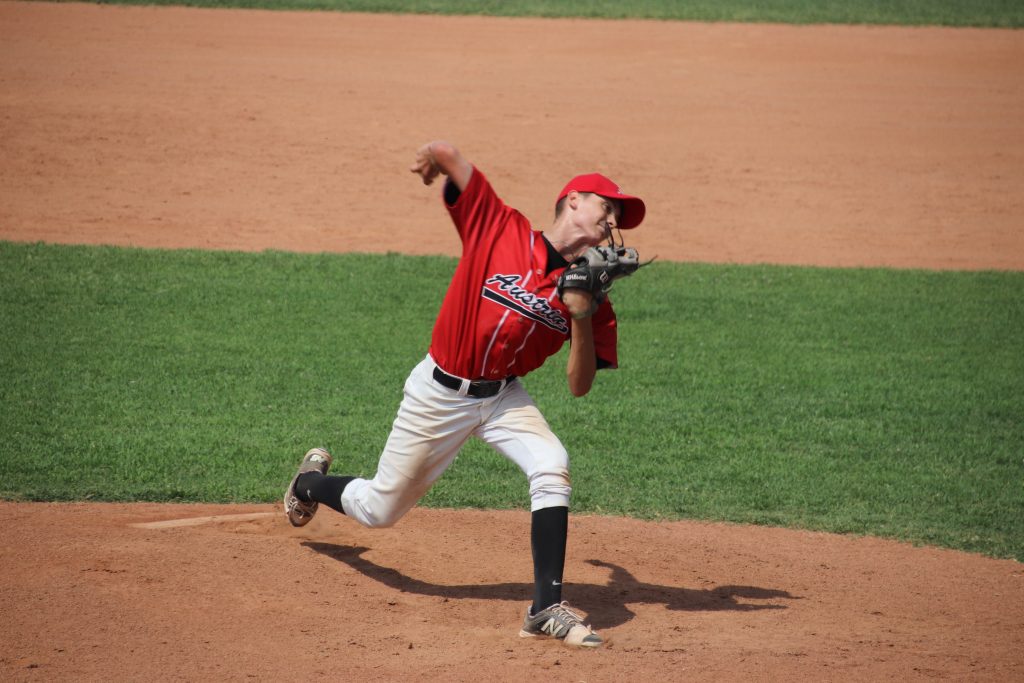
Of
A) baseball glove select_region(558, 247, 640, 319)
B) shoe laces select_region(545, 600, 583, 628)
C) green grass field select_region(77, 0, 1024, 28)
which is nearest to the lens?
baseball glove select_region(558, 247, 640, 319)

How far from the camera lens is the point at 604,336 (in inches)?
192

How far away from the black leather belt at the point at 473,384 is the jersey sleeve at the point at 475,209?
548mm

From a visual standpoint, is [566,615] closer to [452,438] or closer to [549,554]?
[549,554]

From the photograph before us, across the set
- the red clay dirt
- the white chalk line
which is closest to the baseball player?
the red clay dirt

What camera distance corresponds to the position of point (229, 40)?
1833 centimetres

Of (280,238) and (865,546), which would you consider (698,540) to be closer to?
(865,546)

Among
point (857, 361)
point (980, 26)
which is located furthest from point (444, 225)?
point (980, 26)

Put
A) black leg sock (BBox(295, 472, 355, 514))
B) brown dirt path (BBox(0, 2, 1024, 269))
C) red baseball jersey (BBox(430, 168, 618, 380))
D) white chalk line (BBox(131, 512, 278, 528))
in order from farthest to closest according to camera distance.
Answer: brown dirt path (BBox(0, 2, 1024, 269)), white chalk line (BBox(131, 512, 278, 528)), black leg sock (BBox(295, 472, 355, 514)), red baseball jersey (BBox(430, 168, 618, 380))

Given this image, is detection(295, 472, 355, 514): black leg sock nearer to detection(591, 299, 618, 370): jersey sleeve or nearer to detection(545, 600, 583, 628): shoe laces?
detection(545, 600, 583, 628): shoe laces

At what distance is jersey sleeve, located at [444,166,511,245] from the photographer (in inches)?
188

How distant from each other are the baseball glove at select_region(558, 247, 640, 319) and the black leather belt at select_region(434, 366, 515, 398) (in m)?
0.57

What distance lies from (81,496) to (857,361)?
224 inches

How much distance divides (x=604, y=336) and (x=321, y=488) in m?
1.52

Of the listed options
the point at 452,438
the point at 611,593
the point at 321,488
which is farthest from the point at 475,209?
the point at 611,593
